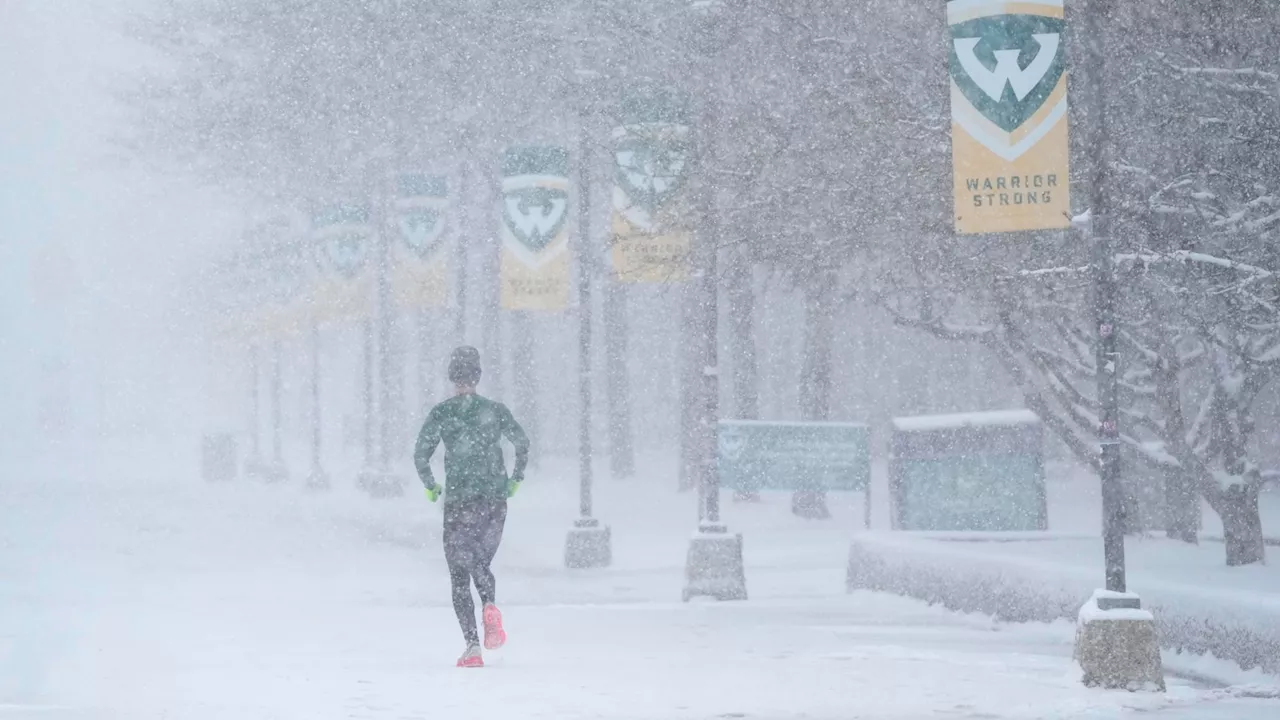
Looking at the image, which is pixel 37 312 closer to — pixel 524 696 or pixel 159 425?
pixel 159 425

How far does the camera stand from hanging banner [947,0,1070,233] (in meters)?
10.9

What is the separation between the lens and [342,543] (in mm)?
24188

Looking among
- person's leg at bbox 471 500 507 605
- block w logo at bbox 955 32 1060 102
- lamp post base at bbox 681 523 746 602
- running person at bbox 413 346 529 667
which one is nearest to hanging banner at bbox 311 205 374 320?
lamp post base at bbox 681 523 746 602

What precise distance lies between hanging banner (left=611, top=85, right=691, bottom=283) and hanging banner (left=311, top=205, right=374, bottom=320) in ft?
41.6

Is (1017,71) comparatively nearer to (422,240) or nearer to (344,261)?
(422,240)

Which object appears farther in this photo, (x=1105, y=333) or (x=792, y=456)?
(x=792, y=456)

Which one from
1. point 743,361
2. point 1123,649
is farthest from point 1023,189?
point 743,361

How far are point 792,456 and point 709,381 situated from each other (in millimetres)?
4055

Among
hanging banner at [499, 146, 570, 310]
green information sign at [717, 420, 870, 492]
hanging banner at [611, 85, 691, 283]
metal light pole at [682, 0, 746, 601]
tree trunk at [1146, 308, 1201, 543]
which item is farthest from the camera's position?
hanging banner at [499, 146, 570, 310]

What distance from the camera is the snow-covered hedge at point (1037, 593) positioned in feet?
36.0

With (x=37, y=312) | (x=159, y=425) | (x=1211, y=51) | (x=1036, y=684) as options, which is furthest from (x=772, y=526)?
(x=37, y=312)

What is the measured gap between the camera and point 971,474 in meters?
18.6

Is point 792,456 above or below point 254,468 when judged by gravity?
above

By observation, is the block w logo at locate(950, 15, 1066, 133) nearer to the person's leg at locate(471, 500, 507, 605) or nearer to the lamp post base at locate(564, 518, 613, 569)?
the person's leg at locate(471, 500, 507, 605)
